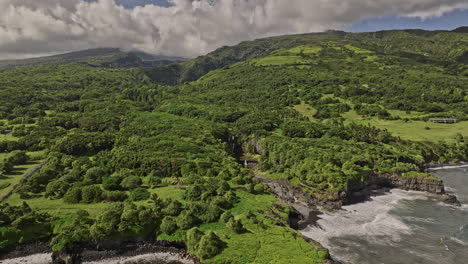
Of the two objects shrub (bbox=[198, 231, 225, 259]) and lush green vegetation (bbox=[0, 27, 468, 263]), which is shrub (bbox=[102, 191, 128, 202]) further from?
shrub (bbox=[198, 231, 225, 259])

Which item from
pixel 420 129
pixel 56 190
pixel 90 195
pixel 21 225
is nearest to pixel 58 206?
pixel 90 195

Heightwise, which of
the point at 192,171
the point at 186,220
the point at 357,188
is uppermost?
the point at 192,171

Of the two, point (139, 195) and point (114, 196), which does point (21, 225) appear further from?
point (139, 195)

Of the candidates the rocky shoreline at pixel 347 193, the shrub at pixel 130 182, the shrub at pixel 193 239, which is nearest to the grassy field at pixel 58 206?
the shrub at pixel 130 182

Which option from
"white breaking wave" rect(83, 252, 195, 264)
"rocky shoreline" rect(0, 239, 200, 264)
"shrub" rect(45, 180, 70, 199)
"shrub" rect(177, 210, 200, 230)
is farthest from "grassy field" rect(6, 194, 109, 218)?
"shrub" rect(177, 210, 200, 230)

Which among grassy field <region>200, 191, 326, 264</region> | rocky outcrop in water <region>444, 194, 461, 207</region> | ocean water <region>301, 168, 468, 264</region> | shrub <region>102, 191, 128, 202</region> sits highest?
shrub <region>102, 191, 128, 202</region>

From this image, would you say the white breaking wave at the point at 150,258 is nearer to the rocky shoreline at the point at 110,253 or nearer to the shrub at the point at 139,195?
the rocky shoreline at the point at 110,253

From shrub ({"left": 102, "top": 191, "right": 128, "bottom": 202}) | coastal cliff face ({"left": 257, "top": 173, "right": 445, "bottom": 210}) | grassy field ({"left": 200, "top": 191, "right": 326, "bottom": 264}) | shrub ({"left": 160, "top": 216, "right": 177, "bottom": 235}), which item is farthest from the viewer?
coastal cliff face ({"left": 257, "top": 173, "right": 445, "bottom": 210})
